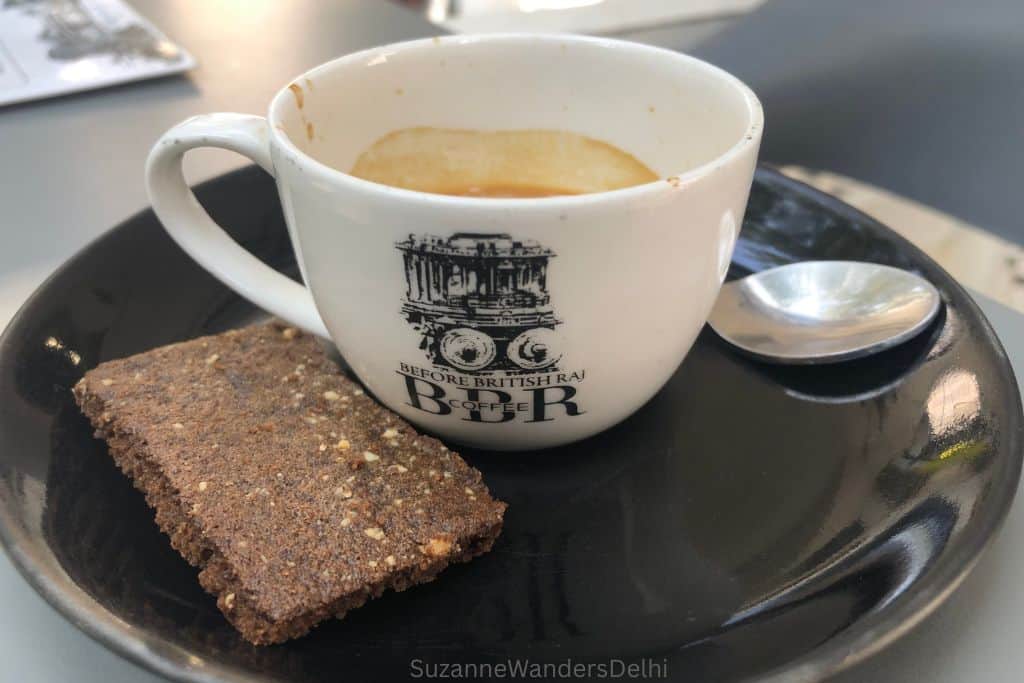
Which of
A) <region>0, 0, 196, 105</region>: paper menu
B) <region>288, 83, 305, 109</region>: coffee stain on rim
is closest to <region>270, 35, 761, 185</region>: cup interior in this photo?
<region>288, 83, 305, 109</region>: coffee stain on rim

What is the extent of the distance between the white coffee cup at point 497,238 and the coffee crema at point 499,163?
25 millimetres

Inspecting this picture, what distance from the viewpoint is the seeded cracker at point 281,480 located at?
0.43 meters

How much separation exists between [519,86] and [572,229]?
0.30 metres

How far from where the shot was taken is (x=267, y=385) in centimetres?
57

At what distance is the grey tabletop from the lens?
458mm

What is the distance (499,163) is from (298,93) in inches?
9.3

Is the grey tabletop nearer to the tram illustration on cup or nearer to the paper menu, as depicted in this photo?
the paper menu

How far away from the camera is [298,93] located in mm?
563

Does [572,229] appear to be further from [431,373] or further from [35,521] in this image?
[35,521]

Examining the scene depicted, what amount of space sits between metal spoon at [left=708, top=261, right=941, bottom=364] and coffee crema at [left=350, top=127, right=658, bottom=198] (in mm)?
136

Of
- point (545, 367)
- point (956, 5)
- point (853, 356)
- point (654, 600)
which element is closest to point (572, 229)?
point (545, 367)

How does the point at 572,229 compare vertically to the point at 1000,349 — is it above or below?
above

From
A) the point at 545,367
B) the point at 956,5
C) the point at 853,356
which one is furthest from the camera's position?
the point at 956,5

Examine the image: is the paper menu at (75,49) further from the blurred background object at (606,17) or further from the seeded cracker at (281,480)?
the seeded cracker at (281,480)
